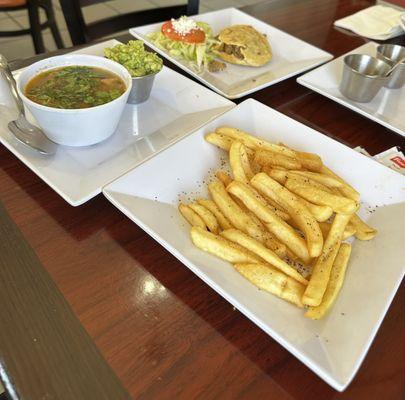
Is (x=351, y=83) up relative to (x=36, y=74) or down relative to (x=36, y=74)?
down

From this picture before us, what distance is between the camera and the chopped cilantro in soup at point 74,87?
1229 millimetres

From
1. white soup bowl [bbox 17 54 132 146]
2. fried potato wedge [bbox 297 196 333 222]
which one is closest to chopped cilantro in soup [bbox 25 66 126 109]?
white soup bowl [bbox 17 54 132 146]

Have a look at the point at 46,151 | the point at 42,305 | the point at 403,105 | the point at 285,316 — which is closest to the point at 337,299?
the point at 285,316

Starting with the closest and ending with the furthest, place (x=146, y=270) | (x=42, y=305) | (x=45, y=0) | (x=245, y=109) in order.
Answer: (x=42, y=305) → (x=146, y=270) → (x=245, y=109) → (x=45, y=0)

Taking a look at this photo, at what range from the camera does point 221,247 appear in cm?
95

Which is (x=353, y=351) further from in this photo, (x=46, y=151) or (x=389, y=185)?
(x=46, y=151)

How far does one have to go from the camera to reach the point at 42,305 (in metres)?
0.89

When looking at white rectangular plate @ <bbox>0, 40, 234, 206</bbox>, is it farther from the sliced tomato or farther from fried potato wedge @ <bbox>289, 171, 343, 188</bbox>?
fried potato wedge @ <bbox>289, 171, 343, 188</bbox>

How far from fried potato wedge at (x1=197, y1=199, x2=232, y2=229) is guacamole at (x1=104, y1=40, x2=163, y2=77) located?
60 centimetres

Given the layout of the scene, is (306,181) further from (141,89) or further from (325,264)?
(141,89)

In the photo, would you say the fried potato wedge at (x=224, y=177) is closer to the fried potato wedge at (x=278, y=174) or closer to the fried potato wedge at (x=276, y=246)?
the fried potato wedge at (x=278, y=174)

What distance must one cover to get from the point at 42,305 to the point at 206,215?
1.48 feet

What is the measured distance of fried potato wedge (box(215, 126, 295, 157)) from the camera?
1.25m

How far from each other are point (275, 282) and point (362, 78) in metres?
1.09
